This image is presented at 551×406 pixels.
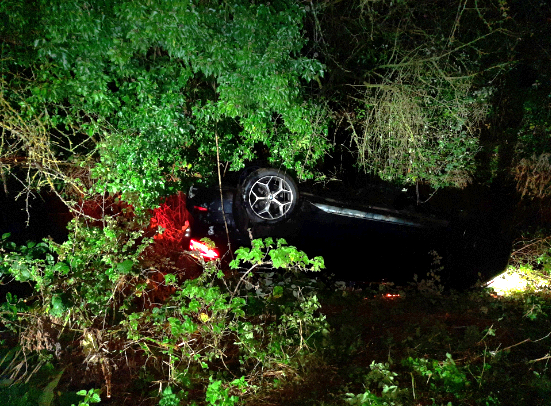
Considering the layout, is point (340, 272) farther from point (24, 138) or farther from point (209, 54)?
point (24, 138)

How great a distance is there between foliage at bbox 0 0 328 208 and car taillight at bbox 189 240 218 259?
879mm

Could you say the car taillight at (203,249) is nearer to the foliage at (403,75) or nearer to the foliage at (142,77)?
the foliage at (142,77)

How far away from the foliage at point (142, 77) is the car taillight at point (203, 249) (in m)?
0.88

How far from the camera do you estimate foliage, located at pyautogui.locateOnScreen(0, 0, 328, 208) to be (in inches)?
190

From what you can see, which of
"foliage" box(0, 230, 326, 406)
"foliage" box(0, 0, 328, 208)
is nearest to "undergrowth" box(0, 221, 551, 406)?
"foliage" box(0, 230, 326, 406)

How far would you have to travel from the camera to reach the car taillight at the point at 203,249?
5.81m

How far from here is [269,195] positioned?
6605 mm

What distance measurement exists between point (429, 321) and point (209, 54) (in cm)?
431

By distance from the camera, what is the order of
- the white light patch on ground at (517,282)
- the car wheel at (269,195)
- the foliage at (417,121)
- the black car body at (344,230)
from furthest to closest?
the foliage at (417,121) < the white light patch on ground at (517,282) < the car wheel at (269,195) < the black car body at (344,230)

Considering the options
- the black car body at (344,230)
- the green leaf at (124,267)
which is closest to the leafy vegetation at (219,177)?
the green leaf at (124,267)

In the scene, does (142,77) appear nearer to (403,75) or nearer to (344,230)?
(344,230)

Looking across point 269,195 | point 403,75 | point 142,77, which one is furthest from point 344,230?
point 142,77

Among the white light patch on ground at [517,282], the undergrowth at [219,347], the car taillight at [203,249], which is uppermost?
the car taillight at [203,249]

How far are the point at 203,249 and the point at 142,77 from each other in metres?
2.50
